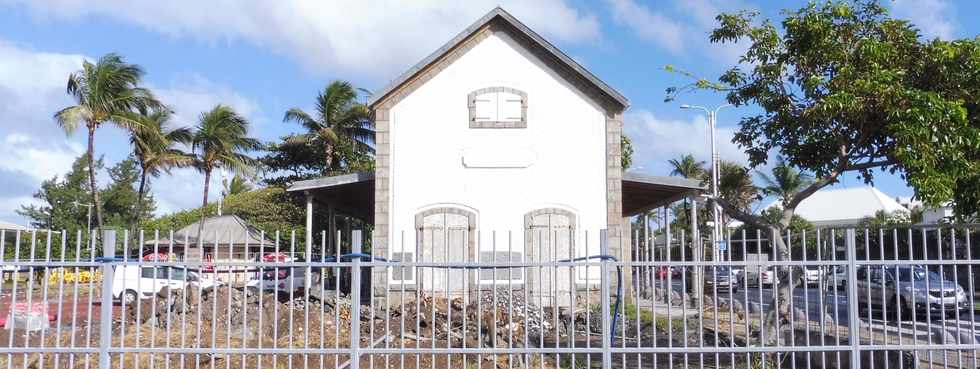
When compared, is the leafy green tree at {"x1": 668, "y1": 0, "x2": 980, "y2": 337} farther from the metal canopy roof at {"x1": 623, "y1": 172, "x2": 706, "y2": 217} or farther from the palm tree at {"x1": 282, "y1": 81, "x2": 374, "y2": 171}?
the palm tree at {"x1": 282, "y1": 81, "x2": 374, "y2": 171}

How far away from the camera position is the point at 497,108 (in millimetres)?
16703

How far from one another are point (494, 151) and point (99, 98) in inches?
602

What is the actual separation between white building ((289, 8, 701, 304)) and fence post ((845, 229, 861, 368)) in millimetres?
8674

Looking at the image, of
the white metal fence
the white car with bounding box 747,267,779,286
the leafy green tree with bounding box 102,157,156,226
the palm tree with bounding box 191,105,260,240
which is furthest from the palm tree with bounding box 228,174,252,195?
the white car with bounding box 747,267,779,286

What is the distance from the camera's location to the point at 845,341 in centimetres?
938

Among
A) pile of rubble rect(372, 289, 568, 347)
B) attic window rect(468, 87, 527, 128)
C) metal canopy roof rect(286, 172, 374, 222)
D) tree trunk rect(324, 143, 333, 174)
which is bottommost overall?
pile of rubble rect(372, 289, 568, 347)

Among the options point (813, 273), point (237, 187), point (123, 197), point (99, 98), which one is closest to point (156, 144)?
point (99, 98)

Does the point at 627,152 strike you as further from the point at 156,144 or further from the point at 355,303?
the point at 355,303

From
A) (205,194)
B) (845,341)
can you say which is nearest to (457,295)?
(845,341)

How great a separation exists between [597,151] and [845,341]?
312 inches

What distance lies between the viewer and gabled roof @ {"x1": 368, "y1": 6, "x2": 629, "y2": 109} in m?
16.4

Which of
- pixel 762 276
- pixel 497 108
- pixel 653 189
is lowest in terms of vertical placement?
pixel 762 276

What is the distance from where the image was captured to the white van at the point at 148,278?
7.31m

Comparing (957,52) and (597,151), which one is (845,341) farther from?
(597,151)
